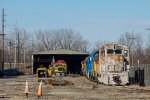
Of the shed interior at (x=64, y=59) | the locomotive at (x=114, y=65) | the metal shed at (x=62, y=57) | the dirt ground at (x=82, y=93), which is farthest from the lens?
the shed interior at (x=64, y=59)

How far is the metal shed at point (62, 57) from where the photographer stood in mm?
86688

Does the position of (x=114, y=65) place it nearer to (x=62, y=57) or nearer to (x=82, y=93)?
(x=82, y=93)

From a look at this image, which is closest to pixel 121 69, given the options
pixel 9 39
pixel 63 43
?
pixel 9 39

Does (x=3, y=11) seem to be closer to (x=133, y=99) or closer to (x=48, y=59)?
(x=48, y=59)

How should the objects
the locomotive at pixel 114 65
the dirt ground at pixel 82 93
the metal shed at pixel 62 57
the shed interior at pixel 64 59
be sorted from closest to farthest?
the dirt ground at pixel 82 93
the locomotive at pixel 114 65
the metal shed at pixel 62 57
the shed interior at pixel 64 59

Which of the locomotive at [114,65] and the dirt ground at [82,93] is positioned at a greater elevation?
the locomotive at [114,65]

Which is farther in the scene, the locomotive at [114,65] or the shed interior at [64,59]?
the shed interior at [64,59]

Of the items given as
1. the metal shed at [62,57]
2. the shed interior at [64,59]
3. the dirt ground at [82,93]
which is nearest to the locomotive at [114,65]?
the dirt ground at [82,93]

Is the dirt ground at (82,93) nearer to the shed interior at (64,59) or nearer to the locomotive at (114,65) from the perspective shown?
the locomotive at (114,65)

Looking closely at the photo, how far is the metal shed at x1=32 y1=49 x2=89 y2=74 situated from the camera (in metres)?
86.7

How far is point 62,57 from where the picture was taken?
92188 mm

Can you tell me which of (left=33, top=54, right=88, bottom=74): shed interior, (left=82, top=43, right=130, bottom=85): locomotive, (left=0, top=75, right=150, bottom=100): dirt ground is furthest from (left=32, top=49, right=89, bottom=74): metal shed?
(left=0, top=75, right=150, bottom=100): dirt ground

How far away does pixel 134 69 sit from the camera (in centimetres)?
4709

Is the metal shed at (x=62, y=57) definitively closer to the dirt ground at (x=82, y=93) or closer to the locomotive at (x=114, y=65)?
the locomotive at (x=114, y=65)
